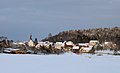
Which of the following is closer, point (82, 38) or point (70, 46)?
point (70, 46)

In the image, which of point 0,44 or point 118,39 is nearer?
point 0,44

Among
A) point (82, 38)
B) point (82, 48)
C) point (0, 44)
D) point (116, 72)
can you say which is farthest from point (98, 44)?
point (116, 72)

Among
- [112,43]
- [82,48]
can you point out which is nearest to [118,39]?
[112,43]

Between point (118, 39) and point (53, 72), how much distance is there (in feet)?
258

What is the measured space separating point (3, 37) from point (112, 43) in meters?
38.9

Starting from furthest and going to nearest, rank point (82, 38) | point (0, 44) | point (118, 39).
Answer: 1. point (82, 38)
2. point (118, 39)
3. point (0, 44)

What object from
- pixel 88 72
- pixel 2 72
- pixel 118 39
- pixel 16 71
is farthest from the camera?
pixel 118 39

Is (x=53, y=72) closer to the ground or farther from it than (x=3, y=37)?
closer to the ground

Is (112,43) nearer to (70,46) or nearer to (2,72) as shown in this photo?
(70,46)

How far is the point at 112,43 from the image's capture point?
94062 mm

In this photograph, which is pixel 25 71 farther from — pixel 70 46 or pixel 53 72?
pixel 70 46

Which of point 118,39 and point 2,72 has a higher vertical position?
point 118,39

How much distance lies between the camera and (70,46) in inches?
3812

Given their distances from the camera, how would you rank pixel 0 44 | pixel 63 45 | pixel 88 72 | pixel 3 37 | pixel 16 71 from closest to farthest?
pixel 16 71
pixel 88 72
pixel 0 44
pixel 3 37
pixel 63 45
